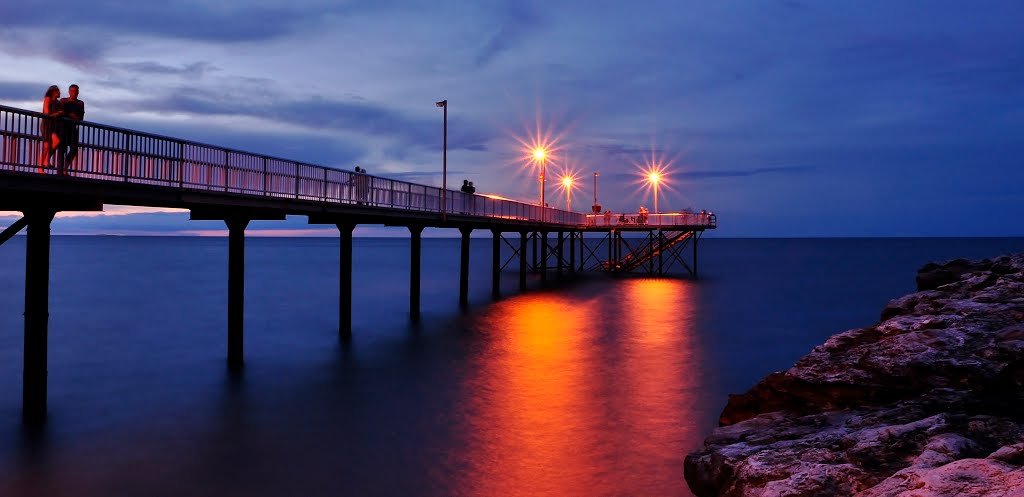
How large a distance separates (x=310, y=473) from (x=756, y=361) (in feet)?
54.6

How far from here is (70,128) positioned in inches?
505

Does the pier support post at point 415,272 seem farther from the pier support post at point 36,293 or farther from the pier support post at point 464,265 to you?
the pier support post at point 36,293

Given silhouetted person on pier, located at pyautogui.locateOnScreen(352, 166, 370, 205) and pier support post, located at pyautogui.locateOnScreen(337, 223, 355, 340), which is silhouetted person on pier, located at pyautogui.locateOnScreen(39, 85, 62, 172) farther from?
pier support post, located at pyautogui.locateOnScreen(337, 223, 355, 340)

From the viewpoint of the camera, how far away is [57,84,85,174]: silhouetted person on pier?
1270 centimetres

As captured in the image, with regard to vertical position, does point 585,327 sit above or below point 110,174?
below

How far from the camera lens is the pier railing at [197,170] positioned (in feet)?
40.1

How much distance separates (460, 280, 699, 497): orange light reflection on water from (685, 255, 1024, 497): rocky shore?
167 centimetres

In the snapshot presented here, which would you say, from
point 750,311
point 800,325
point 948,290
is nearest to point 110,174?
point 948,290

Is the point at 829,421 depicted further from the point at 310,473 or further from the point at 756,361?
the point at 756,361

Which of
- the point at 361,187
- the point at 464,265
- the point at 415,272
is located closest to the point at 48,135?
the point at 361,187

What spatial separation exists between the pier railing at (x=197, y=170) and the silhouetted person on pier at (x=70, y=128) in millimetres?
72

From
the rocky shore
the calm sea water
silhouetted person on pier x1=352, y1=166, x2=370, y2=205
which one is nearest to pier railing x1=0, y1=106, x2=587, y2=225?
silhouetted person on pier x1=352, y1=166, x2=370, y2=205

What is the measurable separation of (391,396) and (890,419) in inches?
455

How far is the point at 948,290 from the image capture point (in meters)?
21.5
